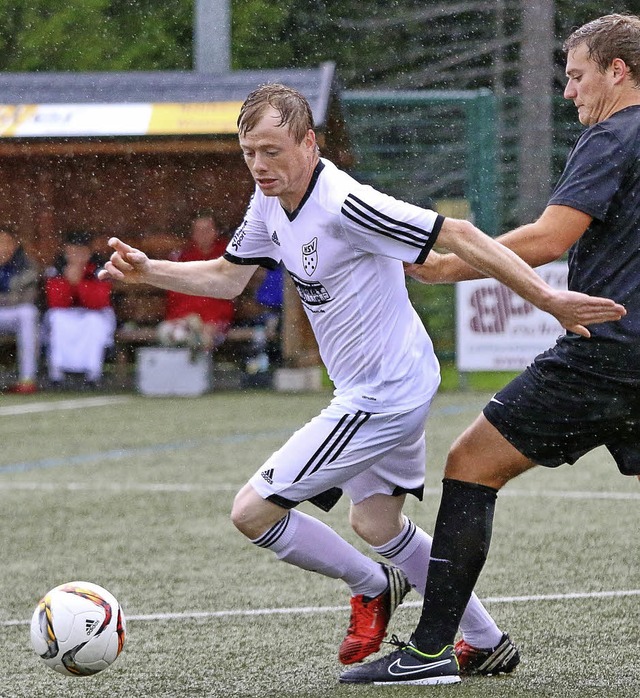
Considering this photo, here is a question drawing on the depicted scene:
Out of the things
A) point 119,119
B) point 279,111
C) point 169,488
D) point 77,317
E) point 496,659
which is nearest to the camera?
point 279,111

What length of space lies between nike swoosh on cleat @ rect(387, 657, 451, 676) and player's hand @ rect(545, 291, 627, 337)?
3.61 ft

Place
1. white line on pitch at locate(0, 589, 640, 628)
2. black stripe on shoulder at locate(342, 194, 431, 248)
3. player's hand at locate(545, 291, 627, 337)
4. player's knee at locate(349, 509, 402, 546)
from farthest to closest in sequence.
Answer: white line on pitch at locate(0, 589, 640, 628)
player's knee at locate(349, 509, 402, 546)
black stripe on shoulder at locate(342, 194, 431, 248)
player's hand at locate(545, 291, 627, 337)

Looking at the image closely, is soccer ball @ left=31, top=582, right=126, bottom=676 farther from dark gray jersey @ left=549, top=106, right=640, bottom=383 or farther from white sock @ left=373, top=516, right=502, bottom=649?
dark gray jersey @ left=549, top=106, right=640, bottom=383

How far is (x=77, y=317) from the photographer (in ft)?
50.0

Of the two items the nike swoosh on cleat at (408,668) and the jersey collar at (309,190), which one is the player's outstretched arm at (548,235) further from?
the nike swoosh on cleat at (408,668)

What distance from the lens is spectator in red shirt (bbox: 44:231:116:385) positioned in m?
15.2

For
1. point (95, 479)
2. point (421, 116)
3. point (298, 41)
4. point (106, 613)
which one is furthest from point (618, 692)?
point (298, 41)

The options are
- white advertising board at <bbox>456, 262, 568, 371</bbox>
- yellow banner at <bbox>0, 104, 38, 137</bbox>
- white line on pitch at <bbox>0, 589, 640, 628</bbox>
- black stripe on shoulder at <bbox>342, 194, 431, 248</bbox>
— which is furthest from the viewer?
yellow banner at <bbox>0, 104, 38, 137</bbox>

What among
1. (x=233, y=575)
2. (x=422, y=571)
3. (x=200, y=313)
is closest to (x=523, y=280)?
(x=422, y=571)

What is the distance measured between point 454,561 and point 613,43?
1564 millimetres

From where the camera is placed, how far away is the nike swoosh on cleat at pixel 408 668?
4.10 metres

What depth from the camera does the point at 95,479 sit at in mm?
8906

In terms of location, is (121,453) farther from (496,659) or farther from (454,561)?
(454,561)

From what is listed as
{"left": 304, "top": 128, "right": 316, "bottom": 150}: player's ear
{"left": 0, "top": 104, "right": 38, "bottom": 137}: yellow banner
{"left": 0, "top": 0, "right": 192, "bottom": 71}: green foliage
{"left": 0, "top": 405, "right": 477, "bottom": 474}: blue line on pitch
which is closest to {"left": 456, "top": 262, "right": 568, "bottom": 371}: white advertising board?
{"left": 0, "top": 405, "right": 477, "bottom": 474}: blue line on pitch
